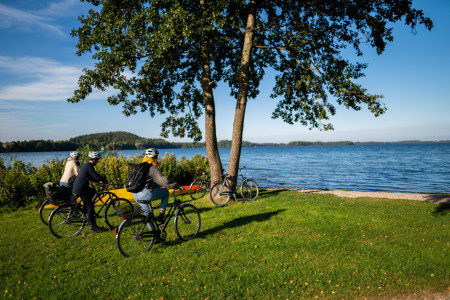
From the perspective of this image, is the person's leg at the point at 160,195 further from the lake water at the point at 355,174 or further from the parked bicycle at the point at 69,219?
the lake water at the point at 355,174

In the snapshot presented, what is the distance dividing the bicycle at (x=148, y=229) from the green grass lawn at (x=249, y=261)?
25 centimetres

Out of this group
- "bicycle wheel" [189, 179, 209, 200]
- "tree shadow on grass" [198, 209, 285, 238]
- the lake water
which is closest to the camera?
"tree shadow on grass" [198, 209, 285, 238]

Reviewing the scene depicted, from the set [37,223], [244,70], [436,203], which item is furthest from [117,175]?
[436,203]

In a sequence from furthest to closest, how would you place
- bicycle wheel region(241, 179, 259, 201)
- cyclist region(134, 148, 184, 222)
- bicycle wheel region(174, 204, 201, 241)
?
bicycle wheel region(241, 179, 259, 201) → bicycle wheel region(174, 204, 201, 241) → cyclist region(134, 148, 184, 222)

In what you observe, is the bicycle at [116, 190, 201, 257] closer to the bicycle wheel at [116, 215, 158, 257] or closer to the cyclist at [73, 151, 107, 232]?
the bicycle wheel at [116, 215, 158, 257]

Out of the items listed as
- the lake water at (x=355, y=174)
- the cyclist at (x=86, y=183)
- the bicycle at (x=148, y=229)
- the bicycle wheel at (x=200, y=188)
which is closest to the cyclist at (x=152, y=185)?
the bicycle at (x=148, y=229)

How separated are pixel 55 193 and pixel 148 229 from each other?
3.48 metres

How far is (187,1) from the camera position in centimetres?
1159

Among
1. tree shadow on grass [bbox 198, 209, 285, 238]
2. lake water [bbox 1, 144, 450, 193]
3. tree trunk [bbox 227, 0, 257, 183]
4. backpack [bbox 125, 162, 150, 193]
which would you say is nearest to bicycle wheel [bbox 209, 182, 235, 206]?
tree trunk [bbox 227, 0, 257, 183]

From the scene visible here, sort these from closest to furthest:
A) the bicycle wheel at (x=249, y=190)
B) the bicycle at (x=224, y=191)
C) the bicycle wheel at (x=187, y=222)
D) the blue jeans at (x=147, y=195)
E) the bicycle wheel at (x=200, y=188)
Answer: the blue jeans at (x=147, y=195), the bicycle wheel at (x=187, y=222), the bicycle at (x=224, y=191), the bicycle wheel at (x=249, y=190), the bicycle wheel at (x=200, y=188)

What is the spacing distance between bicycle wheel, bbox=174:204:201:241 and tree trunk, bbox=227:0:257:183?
522 cm

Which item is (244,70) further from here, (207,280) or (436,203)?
(436,203)

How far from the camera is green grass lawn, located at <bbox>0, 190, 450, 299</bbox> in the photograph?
4.79 meters

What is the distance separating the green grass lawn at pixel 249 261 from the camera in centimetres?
479
